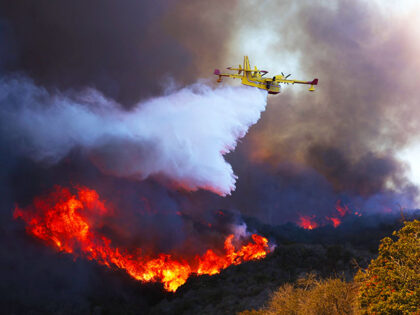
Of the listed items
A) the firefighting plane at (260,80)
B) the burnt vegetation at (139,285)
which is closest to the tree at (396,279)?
the firefighting plane at (260,80)

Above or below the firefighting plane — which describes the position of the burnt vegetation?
below

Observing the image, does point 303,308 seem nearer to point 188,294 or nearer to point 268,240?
point 188,294

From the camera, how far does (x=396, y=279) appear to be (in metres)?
31.2

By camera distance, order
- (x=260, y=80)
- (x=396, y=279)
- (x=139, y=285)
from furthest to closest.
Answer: (x=139, y=285), (x=260, y=80), (x=396, y=279)

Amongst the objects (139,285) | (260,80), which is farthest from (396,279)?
(139,285)

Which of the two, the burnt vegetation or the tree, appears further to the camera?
the burnt vegetation

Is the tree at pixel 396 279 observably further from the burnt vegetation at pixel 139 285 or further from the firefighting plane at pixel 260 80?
the burnt vegetation at pixel 139 285

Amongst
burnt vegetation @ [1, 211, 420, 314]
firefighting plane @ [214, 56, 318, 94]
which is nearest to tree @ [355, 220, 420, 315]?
firefighting plane @ [214, 56, 318, 94]

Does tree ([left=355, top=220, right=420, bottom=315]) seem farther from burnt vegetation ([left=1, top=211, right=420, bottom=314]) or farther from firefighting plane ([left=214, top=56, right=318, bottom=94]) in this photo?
burnt vegetation ([left=1, top=211, right=420, bottom=314])

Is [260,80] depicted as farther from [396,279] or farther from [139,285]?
[139,285]

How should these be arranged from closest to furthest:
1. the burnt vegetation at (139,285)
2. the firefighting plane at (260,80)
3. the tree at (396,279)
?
the tree at (396,279)
the firefighting plane at (260,80)
the burnt vegetation at (139,285)

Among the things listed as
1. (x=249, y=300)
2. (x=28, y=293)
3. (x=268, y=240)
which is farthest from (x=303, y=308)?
(x=268, y=240)

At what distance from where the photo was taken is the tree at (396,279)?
29.1 meters

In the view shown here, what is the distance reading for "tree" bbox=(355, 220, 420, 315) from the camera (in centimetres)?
2910
